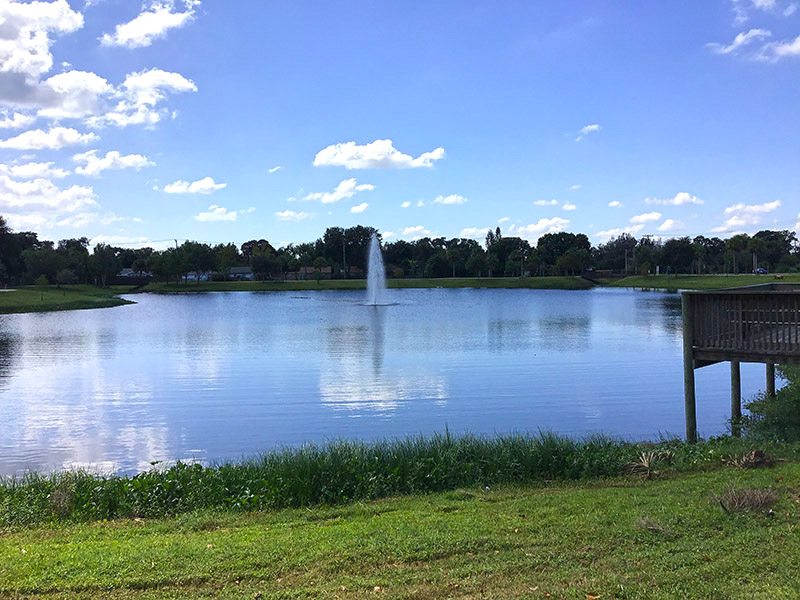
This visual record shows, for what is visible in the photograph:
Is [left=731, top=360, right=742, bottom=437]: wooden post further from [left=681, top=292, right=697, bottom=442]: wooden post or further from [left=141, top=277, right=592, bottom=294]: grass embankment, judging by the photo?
[left=141, top=277, right=592, bottom=294]: grass embankment

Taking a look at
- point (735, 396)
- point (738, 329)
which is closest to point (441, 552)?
point (738, 329)

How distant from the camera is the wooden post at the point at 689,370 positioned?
12578 mm

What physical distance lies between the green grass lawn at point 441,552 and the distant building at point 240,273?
440ft

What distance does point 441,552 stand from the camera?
563 cm

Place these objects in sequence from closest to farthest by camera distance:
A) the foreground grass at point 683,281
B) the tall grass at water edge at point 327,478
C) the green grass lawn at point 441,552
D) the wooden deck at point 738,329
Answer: the green grass lawn at point 441,552, the tall grass at water edge at point 327,478, the wooden deck at point 738,329, the foreground grass at point 683,281

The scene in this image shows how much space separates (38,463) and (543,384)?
13358 mm

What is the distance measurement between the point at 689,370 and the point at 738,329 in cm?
121

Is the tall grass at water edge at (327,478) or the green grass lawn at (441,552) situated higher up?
the green grass lawn at (441,552)

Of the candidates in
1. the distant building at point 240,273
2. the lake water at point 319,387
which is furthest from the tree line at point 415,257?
the lake water at point 319,387

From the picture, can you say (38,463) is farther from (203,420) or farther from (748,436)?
(748,436)

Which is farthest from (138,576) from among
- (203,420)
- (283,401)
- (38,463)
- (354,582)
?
(283,401)

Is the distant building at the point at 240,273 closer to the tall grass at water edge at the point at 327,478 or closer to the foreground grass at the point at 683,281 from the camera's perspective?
the foreground grass at the point at 683,281

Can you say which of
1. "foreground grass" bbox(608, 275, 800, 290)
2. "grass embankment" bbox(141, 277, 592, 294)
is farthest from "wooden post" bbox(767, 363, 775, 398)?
"grass embankment" bbox(141, 277, 592, 294)

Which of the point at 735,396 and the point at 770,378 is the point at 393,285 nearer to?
the point at 770,378
